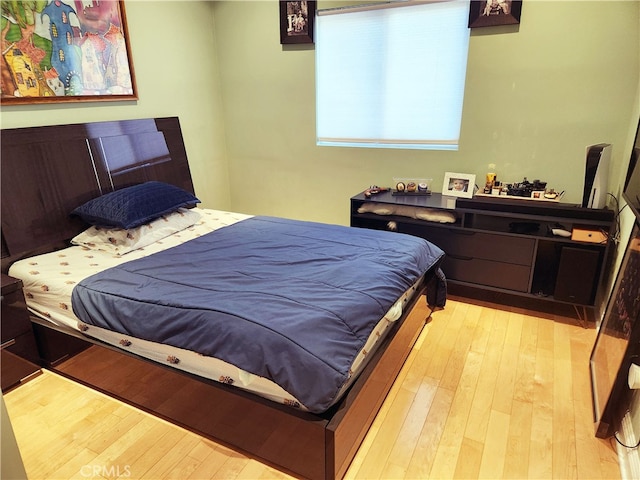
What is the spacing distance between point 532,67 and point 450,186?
0.94 meters

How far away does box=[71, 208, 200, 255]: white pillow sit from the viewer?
2.38 meters

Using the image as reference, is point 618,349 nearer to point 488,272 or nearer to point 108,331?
point 488,272

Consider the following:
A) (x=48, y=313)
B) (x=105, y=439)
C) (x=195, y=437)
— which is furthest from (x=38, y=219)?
(x=195, y=437)

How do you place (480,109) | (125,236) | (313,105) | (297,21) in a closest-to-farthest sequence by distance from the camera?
(125,236) < (480,109) < (297,21) < (313,105)

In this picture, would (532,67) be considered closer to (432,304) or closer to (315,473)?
(432,304)

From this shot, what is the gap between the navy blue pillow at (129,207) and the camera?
2400mm

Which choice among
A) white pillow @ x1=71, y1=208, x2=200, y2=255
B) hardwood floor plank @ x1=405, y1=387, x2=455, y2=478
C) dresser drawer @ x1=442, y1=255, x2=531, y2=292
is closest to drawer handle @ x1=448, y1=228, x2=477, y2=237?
dresser drawer @ x1=442, y1=255, x2=531, y2=292

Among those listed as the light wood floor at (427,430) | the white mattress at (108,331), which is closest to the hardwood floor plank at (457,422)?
the light wood floor at (427,430)

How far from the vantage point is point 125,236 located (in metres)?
2.39

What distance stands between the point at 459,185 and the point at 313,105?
1428 mm

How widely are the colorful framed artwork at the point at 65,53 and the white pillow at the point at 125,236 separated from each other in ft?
2.82

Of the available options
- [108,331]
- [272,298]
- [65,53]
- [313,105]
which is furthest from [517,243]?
[65,53]

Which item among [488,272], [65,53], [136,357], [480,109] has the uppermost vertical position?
[65,53]

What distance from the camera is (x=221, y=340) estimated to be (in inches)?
57.9
